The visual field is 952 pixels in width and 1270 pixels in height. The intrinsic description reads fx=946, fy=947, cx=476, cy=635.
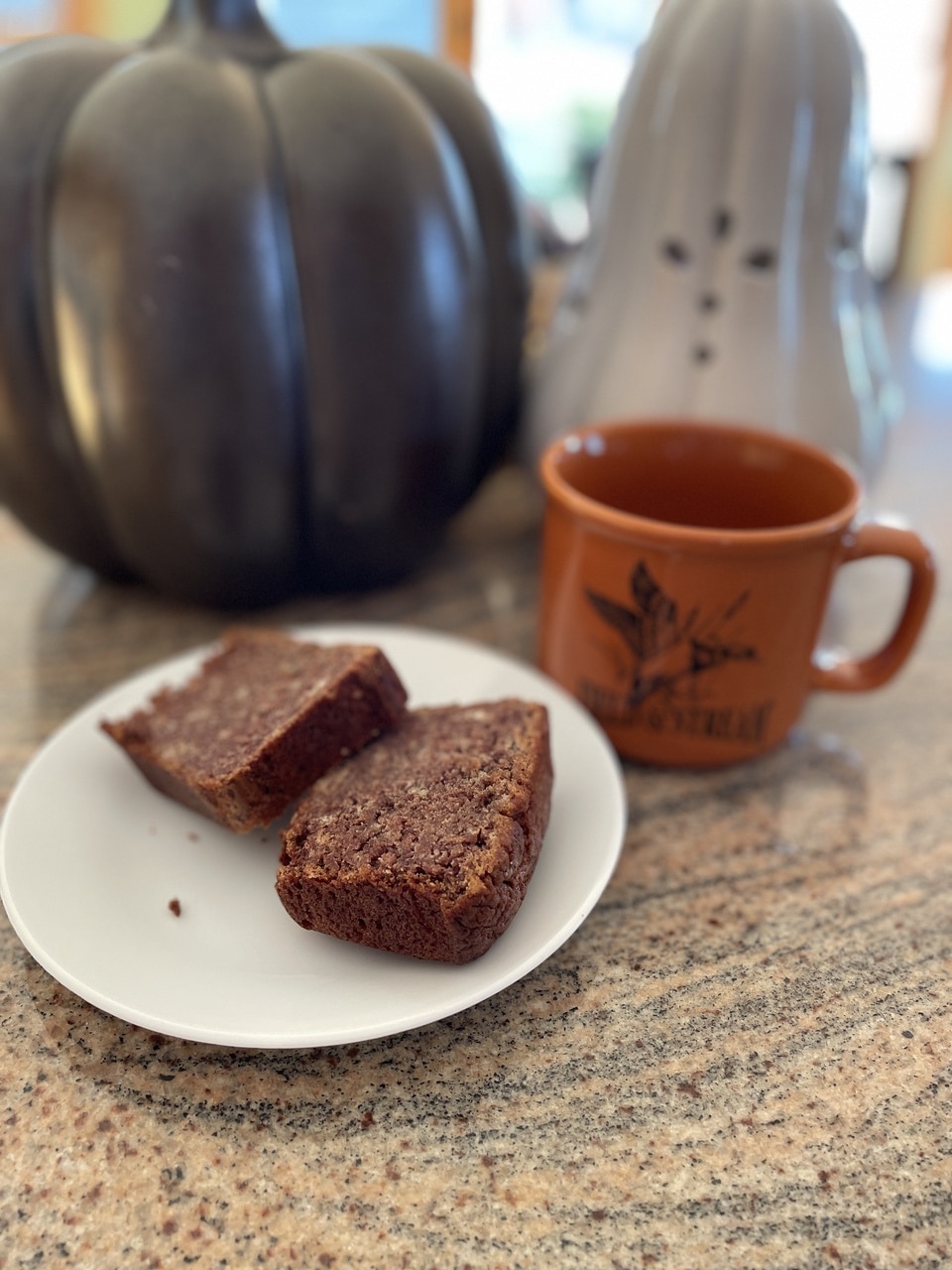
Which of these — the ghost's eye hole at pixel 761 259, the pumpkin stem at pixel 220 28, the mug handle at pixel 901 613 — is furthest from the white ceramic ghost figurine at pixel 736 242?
the pumpkin stem at pixel 220 28

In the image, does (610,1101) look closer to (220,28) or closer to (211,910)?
(211,910)

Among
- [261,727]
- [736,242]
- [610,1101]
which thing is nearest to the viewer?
[610,1101]

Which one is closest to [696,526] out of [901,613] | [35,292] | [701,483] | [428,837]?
[701,483]

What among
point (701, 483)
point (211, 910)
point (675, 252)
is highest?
point (675, 252)

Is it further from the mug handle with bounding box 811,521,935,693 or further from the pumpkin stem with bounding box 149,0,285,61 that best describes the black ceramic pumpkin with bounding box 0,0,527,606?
the mug handle with bounding box 811,521,935,693

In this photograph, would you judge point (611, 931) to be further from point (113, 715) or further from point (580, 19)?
point (580, 19)
